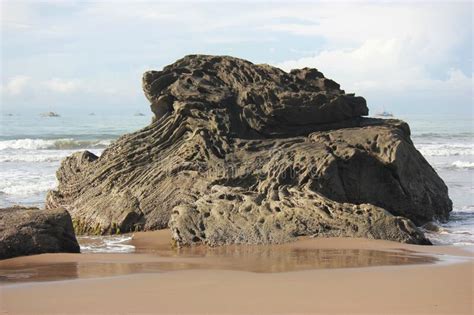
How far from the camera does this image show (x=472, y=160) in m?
24.1

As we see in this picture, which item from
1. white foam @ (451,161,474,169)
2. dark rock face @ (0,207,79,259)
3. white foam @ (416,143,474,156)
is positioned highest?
white foam @ (416,143,474,156)

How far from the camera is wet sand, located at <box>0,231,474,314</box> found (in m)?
5.21

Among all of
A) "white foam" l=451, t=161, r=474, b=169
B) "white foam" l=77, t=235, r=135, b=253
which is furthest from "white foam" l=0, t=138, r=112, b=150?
"white foam" l=77, t=235, r=135, b=253

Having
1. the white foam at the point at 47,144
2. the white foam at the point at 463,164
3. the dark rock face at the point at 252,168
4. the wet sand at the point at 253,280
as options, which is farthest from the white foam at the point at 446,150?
the wet sand at the point at 253,280

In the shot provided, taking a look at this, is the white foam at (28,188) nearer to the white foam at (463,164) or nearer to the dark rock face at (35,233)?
the dark rock face at (35,233)

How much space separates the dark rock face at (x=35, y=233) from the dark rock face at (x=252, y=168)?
4.88 ft

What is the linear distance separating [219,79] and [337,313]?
7102mm

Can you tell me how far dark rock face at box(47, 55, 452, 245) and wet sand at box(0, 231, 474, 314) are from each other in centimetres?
56

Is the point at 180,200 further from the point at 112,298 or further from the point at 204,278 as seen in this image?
the point at 112,298

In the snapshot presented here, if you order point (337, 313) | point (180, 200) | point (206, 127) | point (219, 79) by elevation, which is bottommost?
point (337, 313)

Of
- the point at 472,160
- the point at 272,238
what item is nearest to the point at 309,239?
the point at 272,238

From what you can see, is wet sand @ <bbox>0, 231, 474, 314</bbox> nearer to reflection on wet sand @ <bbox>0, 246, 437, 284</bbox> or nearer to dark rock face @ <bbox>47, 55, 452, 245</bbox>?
reflection on wet sand @ <bbox>0, 246, 437, 284</bbox>

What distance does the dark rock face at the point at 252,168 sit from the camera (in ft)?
28.9

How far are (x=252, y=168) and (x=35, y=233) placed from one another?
347 centimetres
